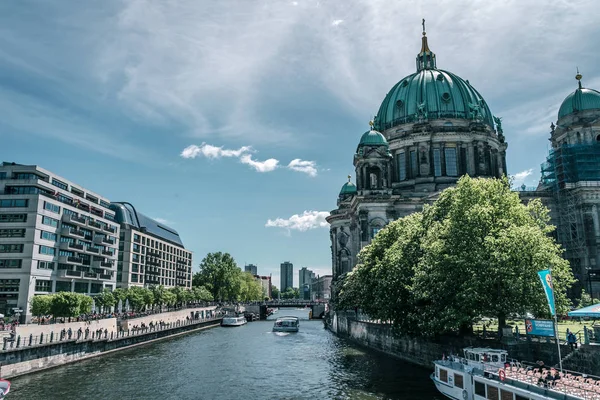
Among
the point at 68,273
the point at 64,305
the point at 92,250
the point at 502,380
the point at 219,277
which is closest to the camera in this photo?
the point at 502,380

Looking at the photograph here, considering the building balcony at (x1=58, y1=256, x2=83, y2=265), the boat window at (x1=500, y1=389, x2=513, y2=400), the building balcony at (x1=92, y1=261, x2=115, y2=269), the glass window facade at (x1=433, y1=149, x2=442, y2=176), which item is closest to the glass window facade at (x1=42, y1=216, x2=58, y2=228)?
the building balcony at (x1=58, y1=256, x2=83, y2=265)

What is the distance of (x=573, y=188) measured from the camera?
85750 millimetres

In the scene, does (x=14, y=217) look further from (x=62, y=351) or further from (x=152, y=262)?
(x=152, y=262)

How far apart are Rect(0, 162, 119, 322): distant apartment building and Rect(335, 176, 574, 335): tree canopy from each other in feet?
176

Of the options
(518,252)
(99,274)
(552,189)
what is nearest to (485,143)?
(552,189)

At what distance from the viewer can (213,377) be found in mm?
45969

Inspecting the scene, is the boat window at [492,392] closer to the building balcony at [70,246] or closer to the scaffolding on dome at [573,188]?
the scaffolding on dome at [573,188]

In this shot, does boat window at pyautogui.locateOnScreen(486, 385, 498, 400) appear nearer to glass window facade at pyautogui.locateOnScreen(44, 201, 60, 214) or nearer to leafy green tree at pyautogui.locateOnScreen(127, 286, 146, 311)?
glass window facade at pyautogui.locateOnScreen(44, 201, 60, 214)

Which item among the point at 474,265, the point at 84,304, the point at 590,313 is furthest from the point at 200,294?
the point at 590,313

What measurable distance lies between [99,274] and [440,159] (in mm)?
76786

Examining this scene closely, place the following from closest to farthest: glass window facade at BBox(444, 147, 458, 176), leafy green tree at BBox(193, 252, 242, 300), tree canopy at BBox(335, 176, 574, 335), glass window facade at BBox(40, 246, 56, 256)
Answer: tree canopy at BBox(335, 176, 574, 335), glass window facade at BBox(40, 246, 56, 256), glass window facade at BBox(444, 147, 458, 176), leafy green tree at BBox(193, 252, 242, 300)

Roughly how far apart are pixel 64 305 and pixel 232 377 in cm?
2986

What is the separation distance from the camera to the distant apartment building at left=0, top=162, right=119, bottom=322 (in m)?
75.9

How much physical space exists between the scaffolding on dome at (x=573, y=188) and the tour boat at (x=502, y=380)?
56891mm
